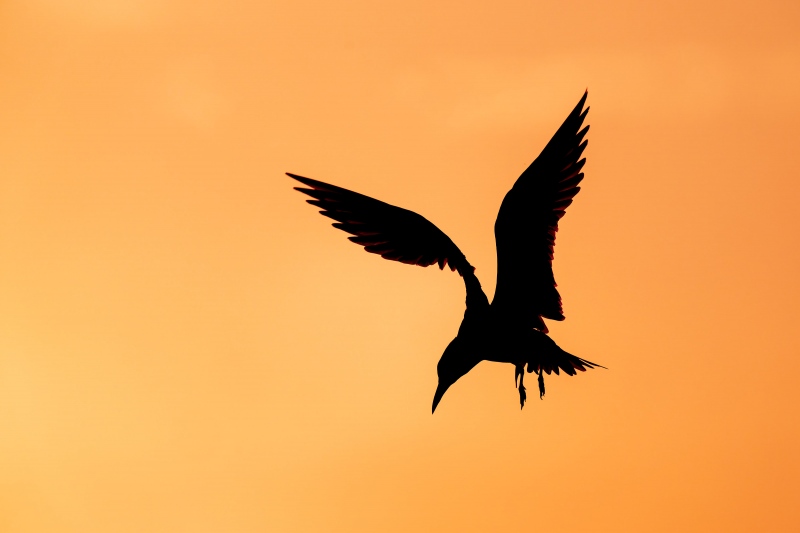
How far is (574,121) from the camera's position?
19.5ft

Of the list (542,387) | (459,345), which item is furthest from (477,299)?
(542,387)

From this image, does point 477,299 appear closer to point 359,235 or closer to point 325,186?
point 359,235

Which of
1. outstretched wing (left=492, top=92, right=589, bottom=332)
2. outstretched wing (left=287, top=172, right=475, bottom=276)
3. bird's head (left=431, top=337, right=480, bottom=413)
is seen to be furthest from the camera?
outstretched wing (left=492, top=92, right=589, bottom=332)

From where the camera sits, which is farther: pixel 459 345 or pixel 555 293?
pixel 555 293

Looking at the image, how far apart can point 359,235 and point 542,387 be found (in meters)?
1.51

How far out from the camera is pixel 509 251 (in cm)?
587

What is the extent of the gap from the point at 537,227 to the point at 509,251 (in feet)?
1.01

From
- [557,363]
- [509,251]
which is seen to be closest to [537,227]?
[509,251]

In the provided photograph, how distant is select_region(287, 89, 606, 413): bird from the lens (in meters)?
5.52

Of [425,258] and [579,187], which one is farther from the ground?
[579,187]

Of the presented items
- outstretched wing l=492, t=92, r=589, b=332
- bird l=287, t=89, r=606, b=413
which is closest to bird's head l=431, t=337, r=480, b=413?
bird l=287, t=89, r=606, b=413

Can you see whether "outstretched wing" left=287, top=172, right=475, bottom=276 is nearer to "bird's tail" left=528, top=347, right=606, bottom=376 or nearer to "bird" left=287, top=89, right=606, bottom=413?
"bird" left=287, top=89, right=606, bottom=413

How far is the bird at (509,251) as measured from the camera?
5.52 m

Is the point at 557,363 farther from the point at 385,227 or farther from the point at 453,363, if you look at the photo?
the point at 385,227
